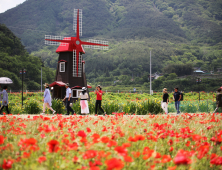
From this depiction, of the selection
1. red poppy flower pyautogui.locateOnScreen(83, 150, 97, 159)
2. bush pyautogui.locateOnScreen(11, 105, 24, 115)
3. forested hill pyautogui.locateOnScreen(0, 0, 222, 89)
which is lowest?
bush pyautogui.locateOnScreen(11, 105, 24, 115)

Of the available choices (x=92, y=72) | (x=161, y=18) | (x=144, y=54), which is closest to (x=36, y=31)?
(x=92, y=72)

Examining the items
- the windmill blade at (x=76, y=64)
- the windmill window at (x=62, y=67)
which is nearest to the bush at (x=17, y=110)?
the windmill blade at (x=76, y=64)

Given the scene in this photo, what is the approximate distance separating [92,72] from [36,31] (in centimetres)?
8133

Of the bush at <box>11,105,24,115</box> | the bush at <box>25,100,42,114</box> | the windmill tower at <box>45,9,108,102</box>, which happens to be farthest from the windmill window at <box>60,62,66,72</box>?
the bush at <box>25,100,42,114</box>

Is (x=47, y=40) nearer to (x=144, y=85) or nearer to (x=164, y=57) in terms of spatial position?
(x=144, y=85)

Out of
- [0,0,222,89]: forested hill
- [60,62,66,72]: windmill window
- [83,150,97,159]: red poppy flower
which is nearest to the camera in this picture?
[83,150,97,159]: red poppy flower

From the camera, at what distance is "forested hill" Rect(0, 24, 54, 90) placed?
45375mm

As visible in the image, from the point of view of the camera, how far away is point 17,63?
48281 mm

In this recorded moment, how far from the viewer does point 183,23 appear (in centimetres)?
19262

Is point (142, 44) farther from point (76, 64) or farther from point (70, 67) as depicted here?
point (70, 67)

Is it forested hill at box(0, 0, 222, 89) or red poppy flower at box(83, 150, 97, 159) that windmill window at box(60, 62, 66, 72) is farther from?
forested hill at box(0, 0, 222, 89)

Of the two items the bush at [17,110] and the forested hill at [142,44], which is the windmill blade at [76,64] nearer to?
the bush at [17,110]

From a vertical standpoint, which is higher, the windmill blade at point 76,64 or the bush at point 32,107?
the windmill blade at point 76,64

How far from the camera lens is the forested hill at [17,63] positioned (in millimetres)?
45375
